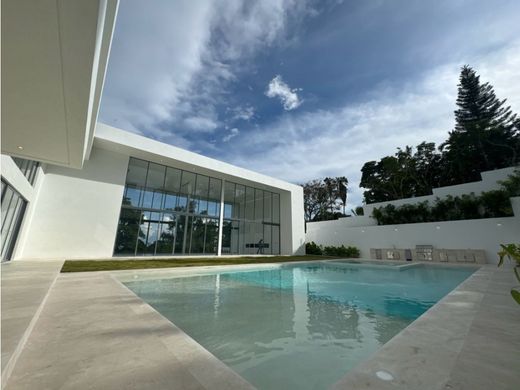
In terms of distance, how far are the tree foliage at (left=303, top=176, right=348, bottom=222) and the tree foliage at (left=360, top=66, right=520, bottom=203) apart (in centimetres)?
356

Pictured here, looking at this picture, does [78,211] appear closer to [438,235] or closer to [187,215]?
[187,215]

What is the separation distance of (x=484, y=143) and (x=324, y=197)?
53.6 ft

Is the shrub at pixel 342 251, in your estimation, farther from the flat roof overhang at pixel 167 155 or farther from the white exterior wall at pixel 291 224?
the flat roof overhang at pixel 167 155

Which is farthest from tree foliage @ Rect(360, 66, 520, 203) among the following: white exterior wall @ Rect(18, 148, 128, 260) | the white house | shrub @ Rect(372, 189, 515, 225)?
white exterior wall @ Rect(18, 148, 128, 260)

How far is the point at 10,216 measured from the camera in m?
7.09

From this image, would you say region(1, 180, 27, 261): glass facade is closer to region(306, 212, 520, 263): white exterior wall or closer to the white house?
the white house

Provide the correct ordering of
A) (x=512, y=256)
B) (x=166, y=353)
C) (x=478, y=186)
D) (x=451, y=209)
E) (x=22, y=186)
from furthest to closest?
(x=451, y=209)
(x=478, y=186)
(x=22, y=186)
(x=166, y=353)
(x=512, y=256)

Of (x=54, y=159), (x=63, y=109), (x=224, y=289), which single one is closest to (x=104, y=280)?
(x=224, y=289)

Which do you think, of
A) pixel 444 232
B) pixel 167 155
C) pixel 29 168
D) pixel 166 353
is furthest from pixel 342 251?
pixel 29 168

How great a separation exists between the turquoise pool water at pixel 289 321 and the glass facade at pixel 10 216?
471 centimetres

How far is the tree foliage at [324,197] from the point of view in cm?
Result: 2988

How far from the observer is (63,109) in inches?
167

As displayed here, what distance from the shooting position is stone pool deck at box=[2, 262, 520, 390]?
1.33m

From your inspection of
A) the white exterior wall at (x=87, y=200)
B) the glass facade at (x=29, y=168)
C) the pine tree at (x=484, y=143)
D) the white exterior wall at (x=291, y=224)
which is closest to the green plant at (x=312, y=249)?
the white exterior wall at (x=291, y=224)
